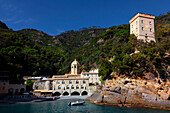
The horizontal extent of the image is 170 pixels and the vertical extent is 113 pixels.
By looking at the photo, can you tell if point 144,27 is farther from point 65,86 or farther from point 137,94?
point 65,86

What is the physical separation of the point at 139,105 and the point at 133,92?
3.79 metres

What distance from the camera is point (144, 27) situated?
59.1m

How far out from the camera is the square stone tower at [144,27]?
192ft

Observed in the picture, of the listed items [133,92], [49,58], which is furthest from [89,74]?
[49,58]

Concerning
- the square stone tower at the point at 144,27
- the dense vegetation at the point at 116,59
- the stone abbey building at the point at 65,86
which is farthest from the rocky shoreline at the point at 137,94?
the square stone tower at the point at 144,27

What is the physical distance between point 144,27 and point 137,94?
30.9 m

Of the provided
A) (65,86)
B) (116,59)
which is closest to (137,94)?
(116,59)

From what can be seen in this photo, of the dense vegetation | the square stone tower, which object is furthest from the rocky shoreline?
the square stone tower

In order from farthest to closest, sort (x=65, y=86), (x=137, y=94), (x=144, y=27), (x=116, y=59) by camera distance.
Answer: (x=65, y=86) < (x=144, y=27) < (x=116, y=59) < (x=137, y=94)

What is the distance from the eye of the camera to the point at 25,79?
215 feet

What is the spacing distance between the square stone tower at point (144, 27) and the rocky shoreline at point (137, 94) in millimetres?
21664

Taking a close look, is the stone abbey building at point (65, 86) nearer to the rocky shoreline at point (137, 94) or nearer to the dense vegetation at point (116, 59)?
the dense vegetation at point (116, 59)

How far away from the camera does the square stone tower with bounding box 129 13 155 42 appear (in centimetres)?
5838

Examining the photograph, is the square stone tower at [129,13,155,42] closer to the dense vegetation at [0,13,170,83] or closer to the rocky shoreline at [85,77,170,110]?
the dense vegetation at [0,13,170,83]
